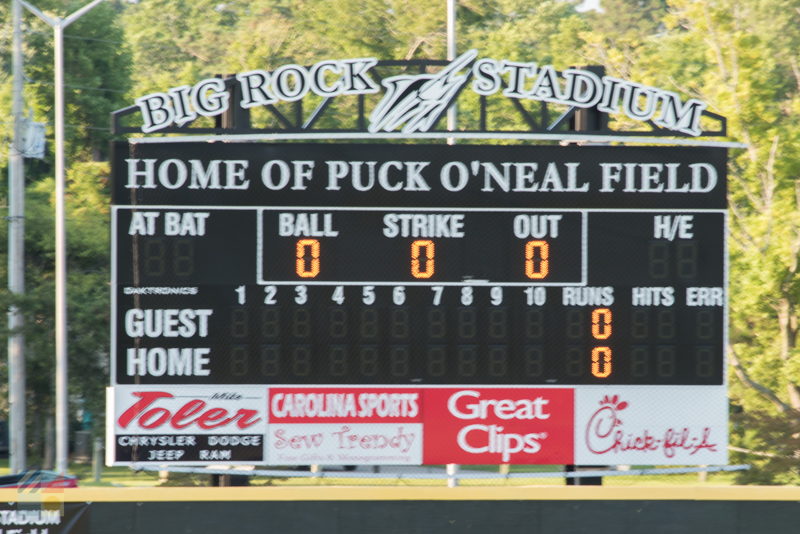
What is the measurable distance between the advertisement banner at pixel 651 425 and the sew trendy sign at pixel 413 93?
2781mm

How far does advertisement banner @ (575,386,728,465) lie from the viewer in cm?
1307

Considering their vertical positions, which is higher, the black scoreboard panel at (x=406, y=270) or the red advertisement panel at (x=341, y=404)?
the black scoreboard panel at (x=406, y=270)

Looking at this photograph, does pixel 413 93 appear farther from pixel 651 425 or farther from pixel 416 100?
pixel 651 425

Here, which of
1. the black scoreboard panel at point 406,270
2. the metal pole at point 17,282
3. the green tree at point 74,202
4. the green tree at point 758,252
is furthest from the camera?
the green tree at point 74,202

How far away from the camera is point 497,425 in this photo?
13.1 m

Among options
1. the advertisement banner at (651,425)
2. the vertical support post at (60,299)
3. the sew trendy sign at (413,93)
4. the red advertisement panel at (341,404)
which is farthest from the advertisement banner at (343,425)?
the vertical support post at (60,299)

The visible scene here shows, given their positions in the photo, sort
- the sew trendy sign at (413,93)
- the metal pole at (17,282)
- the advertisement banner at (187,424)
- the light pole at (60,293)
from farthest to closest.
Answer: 1. the metal pole at (17,282)
2. the light pole at (60,293)
3. the sew trendy sign at (413,93)
4. the advertisement banner at (187,424)

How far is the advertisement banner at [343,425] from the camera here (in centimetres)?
1297

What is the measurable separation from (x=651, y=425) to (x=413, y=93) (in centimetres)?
422

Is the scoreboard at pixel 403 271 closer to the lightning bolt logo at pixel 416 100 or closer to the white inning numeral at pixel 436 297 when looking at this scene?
the white inning numeral at pixel 436 297

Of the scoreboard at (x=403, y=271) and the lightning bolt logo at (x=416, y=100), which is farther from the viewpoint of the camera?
the lightning bolt logo at (x=416, y=100)

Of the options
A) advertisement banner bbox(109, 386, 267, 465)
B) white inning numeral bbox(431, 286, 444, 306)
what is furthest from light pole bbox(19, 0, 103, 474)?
white inning numeral bbox(431, 286, 444, 306)

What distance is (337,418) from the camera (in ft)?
42.7

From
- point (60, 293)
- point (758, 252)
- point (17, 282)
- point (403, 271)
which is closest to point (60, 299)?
point (60, 293)
